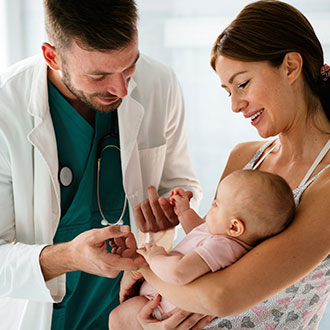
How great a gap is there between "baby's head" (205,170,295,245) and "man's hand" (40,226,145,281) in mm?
303

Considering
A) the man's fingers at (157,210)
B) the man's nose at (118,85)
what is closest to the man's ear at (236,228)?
the man's fingers at (157,210)

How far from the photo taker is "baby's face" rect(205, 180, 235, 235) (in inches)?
50.9

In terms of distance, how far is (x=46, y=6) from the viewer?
62.8 inches

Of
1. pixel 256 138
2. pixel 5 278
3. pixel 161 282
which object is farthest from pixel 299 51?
pixel 256 138

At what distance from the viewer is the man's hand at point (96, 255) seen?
4.61ft

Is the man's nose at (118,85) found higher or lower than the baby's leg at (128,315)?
higher

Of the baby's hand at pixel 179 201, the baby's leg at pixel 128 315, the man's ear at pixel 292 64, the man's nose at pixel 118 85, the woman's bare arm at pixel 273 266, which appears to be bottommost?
the baby's leg at pixel 128 315

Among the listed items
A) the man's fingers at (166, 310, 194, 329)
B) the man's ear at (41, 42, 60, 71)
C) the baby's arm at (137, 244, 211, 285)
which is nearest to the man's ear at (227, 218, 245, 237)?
the baby's arm at (137, 244, 211, 285)

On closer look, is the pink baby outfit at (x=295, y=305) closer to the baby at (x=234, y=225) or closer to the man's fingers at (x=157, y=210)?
the baby at (x=234, y=225)

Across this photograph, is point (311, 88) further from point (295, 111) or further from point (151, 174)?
point (151, 174)

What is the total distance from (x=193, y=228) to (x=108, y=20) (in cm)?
72

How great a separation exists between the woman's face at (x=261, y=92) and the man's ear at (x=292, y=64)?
0.01 metres

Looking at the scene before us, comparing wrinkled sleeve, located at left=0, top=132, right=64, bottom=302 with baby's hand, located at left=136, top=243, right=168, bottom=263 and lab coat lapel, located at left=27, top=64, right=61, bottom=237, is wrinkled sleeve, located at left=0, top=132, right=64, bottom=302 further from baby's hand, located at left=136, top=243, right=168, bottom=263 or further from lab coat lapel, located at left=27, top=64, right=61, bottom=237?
baby's hand, located at left=136, top=243, right=168, bottom=263

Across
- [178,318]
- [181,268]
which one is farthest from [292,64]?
[178,318]
